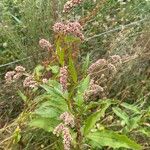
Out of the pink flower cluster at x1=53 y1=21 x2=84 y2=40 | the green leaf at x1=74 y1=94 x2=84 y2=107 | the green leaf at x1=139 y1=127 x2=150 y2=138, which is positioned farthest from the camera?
the green leaf at x1=139 y1=127 x2=150 y2=138

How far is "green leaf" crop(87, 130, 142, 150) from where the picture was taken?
1515 mm

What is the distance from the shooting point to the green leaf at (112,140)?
1.51m

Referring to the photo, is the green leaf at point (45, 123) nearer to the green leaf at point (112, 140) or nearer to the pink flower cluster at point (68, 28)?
the green leaf at point (112, 140)

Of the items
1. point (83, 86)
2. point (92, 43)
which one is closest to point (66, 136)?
point (83, 86)

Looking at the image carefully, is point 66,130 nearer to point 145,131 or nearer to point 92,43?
point 145,131

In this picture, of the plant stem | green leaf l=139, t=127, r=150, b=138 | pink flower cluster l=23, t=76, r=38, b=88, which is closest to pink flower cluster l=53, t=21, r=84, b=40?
pink flower cluster l=23, t=76, r=38, b=88

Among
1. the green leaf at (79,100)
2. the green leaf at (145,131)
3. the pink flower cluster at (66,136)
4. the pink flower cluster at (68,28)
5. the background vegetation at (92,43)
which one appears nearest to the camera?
the pink flower cluster at (66,136)

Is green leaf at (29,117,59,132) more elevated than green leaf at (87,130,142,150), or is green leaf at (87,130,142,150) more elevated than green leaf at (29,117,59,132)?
green leaf at (29,117,59,132)

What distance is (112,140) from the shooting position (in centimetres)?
154

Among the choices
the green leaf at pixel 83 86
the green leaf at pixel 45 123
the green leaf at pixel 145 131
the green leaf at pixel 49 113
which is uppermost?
the green leaf at pixel 83 86

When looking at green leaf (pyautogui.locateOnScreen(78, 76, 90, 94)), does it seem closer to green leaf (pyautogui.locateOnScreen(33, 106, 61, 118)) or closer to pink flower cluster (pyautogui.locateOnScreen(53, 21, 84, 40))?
green leaf (pyautogui.locateOnScreen(33, 106, 61, 118))

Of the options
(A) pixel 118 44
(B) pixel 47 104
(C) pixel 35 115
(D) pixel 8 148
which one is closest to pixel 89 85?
(B) pixel 47 104

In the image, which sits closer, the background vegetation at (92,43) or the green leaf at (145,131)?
the green leaf at (145,131)

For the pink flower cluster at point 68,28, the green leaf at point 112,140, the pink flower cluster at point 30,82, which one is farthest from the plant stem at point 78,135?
the pink flower cluster at point 68,28
